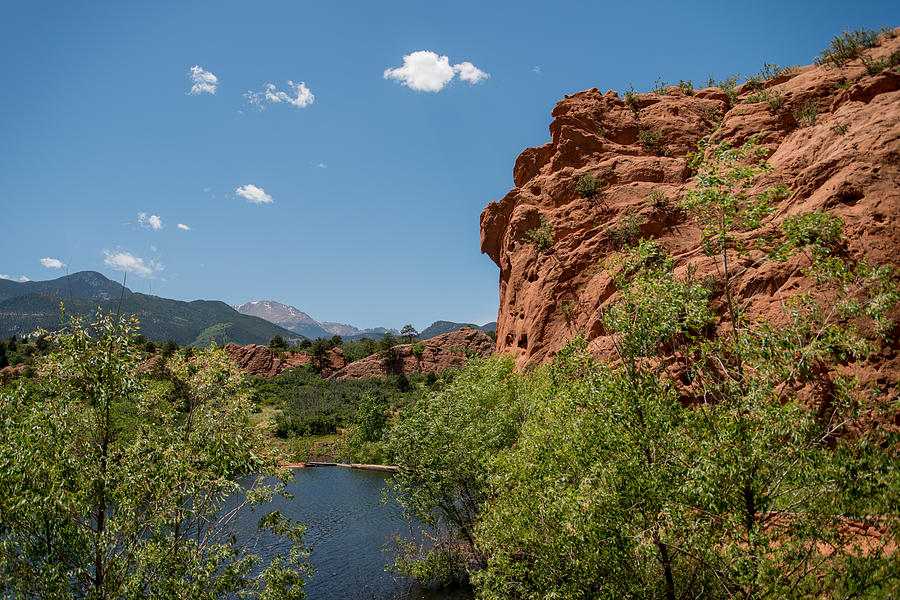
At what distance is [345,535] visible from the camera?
24.7 metres

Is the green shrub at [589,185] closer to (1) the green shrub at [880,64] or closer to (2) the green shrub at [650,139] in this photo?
(2) the green shrub at [650,139]

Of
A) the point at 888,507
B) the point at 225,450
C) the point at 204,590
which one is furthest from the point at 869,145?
the point at 204,590

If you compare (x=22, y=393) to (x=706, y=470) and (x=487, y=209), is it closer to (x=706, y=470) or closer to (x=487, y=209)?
(x=706, y=470)

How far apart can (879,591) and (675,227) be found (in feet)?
56.2

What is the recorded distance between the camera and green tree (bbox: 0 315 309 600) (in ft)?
23.9

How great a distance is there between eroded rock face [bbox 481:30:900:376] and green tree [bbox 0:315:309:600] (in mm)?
14539

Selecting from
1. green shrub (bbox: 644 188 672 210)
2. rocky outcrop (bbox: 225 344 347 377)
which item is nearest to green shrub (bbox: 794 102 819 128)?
green shrub (bbox: 644 188 672 210)

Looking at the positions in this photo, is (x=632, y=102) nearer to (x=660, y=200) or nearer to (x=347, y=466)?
(x=660, y=200)

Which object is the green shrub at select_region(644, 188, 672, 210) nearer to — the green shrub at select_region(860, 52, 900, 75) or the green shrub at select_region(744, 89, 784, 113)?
the green shrub at select_region(744, 89, 784, 113)

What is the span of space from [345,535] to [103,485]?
63.4 feet

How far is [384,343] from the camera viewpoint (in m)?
93.2

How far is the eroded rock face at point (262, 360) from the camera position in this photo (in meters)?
82.2

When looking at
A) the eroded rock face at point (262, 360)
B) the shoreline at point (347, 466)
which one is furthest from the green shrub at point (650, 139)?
the eroded rock face at point (262, 360)

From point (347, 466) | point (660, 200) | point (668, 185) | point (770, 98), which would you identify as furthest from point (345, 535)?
point (770, 98)
